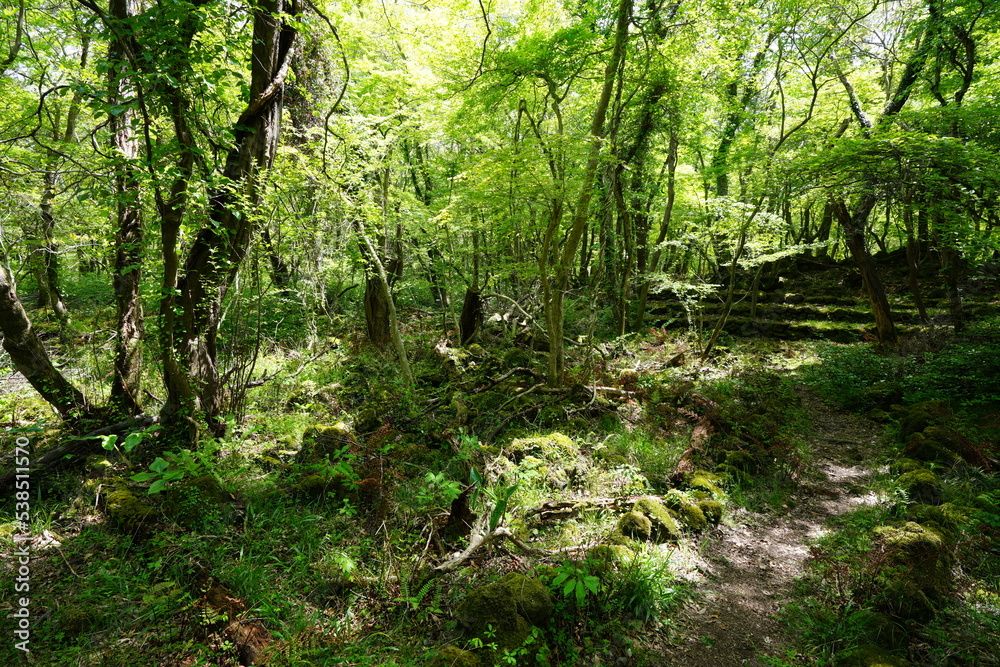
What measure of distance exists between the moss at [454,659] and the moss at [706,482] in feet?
10.6

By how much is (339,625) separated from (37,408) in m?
5.92

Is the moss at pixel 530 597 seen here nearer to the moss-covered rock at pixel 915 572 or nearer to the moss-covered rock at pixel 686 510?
the moss-covered rock at pixel 686 510

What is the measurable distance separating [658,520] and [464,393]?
4022mm

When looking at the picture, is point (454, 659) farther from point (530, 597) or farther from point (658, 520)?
point (658, 520)

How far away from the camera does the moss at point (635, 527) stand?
12.9 feet

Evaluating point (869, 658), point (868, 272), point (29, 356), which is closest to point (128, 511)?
point (29, 356)

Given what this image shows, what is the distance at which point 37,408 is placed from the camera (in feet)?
19.1

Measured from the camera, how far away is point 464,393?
7.43 meters

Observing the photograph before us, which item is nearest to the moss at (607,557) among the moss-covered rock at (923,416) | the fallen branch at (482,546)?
the fallen branch at (482,546)

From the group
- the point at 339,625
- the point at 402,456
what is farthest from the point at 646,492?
the point at 339,625

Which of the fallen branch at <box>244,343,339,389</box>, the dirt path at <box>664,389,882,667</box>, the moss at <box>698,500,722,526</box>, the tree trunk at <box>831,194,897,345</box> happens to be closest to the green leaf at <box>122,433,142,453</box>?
the fallen branch at <box>244,343,339,389</box>

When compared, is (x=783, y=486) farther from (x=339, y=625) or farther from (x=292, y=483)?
(x=292, y=483)

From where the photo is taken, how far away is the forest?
10.0 feet

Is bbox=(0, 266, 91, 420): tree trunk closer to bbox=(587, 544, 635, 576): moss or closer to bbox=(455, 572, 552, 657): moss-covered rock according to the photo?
bbox=(455, 572, 552, 657): moss-covered rock
